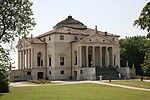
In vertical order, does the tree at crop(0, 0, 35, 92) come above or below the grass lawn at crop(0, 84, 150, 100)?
above

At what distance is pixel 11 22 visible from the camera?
2881 cm

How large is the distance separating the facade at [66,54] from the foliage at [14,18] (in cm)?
4717

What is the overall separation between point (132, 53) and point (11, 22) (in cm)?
7411

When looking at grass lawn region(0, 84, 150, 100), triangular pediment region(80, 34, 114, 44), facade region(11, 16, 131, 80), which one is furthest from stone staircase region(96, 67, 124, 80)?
grass lawn region(0, 84, 150, 100)

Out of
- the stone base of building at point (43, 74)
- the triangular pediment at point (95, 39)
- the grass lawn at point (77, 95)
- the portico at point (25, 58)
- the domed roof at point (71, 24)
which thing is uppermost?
the domed roof at point (71, 24)

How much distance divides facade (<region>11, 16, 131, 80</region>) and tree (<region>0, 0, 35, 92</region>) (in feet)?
155

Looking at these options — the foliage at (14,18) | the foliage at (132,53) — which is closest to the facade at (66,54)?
the foliage at (132,53)

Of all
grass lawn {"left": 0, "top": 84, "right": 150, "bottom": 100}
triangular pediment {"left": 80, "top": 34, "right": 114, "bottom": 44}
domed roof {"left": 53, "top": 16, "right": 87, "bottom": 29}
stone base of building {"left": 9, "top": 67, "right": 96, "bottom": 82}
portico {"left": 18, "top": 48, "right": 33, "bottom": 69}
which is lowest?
grass lawn {"left": 0, "top": 84, "right": 150, "bottom": 100}

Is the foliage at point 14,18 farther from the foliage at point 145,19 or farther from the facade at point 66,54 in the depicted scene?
the facade at point 66,54

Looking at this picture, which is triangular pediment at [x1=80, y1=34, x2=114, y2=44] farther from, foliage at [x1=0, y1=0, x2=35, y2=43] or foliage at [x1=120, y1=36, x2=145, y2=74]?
foliage at [x1=0, y1=0, x2=35, y2=43]

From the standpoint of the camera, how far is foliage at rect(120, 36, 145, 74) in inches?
3794

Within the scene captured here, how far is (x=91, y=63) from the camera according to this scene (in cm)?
8000

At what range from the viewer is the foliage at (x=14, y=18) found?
28344mm

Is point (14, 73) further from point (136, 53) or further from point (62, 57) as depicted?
point (136, 53)
